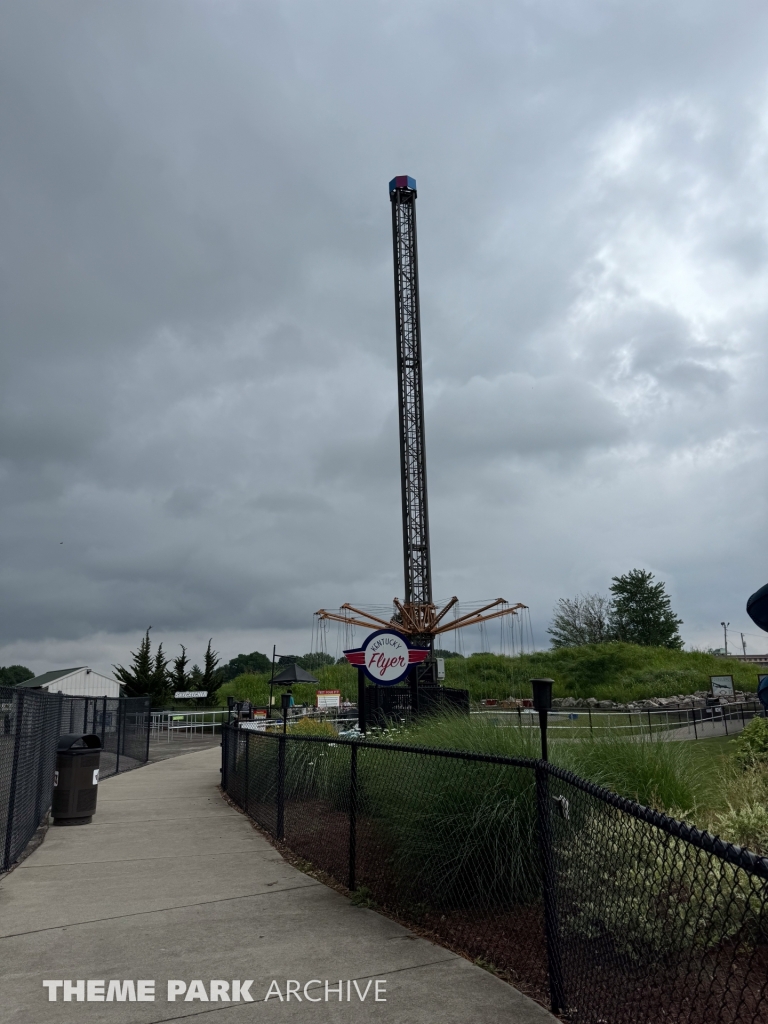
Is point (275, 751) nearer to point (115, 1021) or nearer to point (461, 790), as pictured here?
point (461, 790)

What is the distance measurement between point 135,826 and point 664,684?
1352 inches

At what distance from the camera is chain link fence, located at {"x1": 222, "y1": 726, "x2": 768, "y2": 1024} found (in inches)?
137

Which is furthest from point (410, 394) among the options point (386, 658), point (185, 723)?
point (386, 658)

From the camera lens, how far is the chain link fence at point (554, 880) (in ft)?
11.5

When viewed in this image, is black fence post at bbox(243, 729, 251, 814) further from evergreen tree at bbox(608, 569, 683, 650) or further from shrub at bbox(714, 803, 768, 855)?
evergreen tree at bbox(608, 569, 683, 650)

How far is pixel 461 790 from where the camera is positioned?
559cm

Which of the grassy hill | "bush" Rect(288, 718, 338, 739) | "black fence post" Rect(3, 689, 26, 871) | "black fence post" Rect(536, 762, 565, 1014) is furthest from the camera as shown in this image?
the grassy hill

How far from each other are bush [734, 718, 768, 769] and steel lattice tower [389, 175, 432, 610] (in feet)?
95.5

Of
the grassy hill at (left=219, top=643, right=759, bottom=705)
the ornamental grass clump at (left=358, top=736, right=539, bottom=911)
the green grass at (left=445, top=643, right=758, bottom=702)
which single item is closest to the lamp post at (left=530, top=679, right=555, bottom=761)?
the ornamental grass clump at (left=358, top=736, right=539, bottom=911)

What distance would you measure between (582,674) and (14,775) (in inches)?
1598

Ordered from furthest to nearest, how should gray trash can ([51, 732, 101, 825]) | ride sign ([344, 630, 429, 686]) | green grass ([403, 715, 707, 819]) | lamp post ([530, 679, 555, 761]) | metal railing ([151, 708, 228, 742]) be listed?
1. metal railing ([151, 708, 228, 742])
2. ride sign ([344, 630, 429, 686])
3. gray trash can ([51, 732, 101, 825])
4. green grass ([403, 715, 707, 819])
5. lamp post ([530, 679, 555, 761])

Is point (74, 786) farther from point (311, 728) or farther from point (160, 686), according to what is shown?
point (160, 686)

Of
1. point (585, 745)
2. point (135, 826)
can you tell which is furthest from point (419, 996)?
point (135, 826)

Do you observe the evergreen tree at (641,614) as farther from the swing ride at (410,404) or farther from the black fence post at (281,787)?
the black fence post at (281,787)
